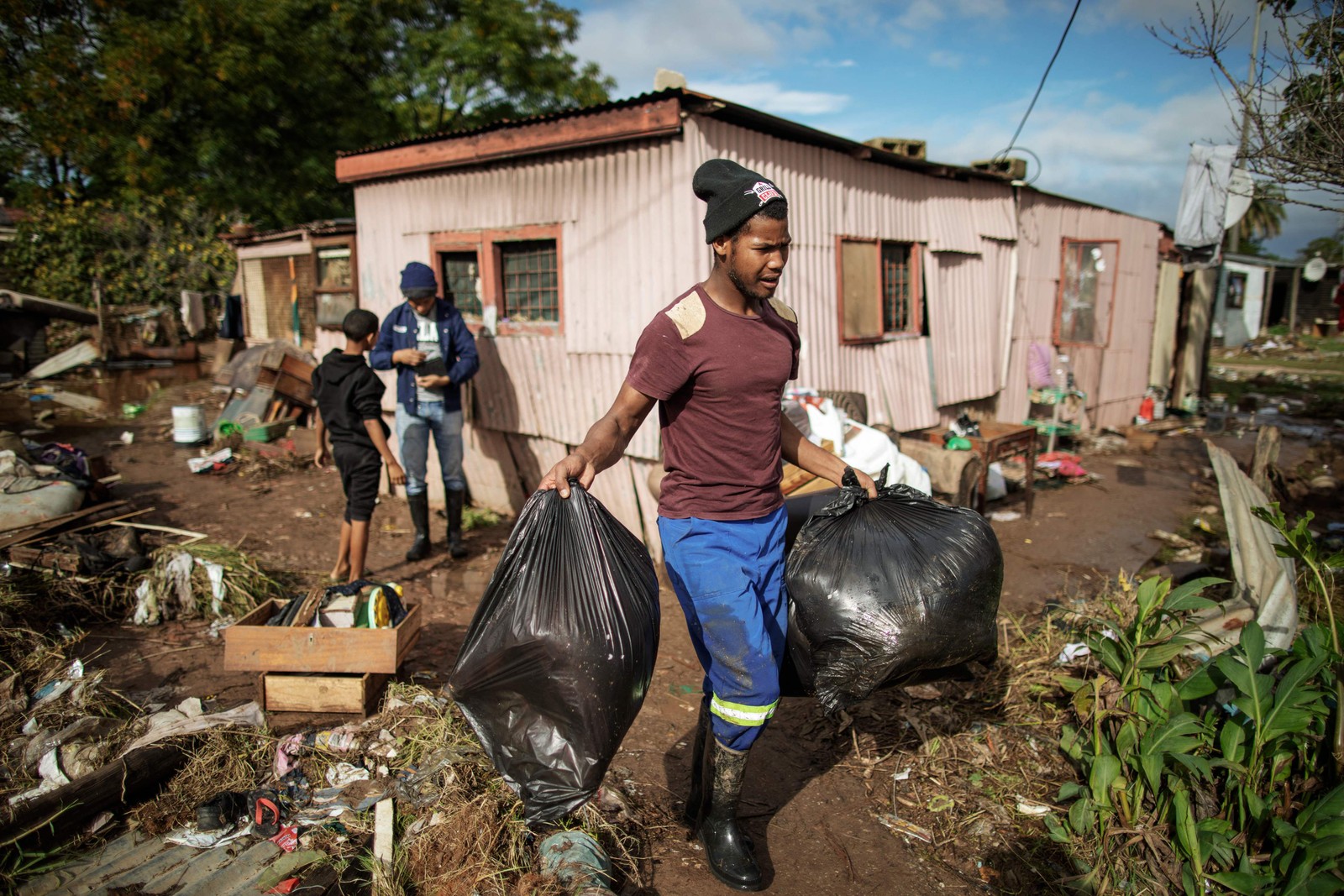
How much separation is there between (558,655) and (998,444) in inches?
218

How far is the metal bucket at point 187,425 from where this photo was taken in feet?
30.1

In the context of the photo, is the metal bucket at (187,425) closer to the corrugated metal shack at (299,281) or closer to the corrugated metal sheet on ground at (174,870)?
the corrugated metal shack at (299,281)

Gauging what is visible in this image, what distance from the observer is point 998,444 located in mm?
6539

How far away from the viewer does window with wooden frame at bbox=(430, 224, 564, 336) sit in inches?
233

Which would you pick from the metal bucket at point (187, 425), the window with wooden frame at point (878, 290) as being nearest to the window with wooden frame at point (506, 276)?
the window with wooden frame at point (878, 290)

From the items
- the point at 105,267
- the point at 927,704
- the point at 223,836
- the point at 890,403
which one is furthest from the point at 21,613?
the point at 105,267

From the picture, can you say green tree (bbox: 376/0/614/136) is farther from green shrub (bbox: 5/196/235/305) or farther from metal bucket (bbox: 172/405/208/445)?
metal bucket (bbox: 172/405/208/445)

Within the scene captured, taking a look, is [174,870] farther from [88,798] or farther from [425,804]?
[425,804]

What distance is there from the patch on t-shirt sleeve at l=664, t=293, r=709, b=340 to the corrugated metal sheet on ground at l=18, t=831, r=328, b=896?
1948 mm

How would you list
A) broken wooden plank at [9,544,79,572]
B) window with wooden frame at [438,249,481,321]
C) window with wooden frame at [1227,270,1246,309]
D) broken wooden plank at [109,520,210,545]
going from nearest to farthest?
broken wooden plank at [9,544,79,572] → broken wooden plank at [109,520,210,545] → window with wooden frame at [438,249,481,321] → window with wooden frame at [1227,270,1246,309]

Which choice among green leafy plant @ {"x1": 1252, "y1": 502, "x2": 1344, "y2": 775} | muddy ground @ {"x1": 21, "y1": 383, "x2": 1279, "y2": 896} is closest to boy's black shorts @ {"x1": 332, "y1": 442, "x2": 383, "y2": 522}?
muddy ground @ {"x1": 21, "y1": 383, "x2": 1279, "y2": 896}

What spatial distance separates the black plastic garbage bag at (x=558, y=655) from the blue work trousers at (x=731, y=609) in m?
0.16

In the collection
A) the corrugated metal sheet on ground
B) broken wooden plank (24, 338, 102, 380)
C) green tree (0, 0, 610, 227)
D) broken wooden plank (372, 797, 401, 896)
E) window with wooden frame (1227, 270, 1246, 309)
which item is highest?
green tree (0, 0, 610, 227)

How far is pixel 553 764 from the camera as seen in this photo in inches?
82.3
